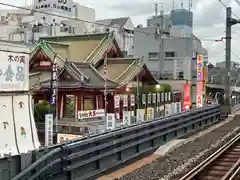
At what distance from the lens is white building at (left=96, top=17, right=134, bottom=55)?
74506mm

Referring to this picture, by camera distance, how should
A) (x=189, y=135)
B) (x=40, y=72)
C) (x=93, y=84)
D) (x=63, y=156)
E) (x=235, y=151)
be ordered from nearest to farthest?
(x=63, y=156) < (x=235, y=151) < (x=189, y=135) < (x=93, y=84) < (x=40, y=72)

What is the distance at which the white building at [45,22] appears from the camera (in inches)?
2650

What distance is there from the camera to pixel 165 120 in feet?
46.1

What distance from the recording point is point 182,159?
12.4 metres

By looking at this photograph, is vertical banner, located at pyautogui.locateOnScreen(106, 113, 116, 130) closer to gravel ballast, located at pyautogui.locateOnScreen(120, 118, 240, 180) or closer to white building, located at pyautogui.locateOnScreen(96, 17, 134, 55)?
gravel ballast, located at pyautogui.locateOnScreen(120, 118, 240, 180)

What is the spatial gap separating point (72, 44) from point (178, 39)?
3716cm

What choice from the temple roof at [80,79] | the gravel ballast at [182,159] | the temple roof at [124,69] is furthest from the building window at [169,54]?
the gravel ballast at [182,159]

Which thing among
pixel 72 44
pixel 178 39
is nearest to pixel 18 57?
pixel 72 44

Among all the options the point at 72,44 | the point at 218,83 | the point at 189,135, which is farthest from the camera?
the point at 218,83

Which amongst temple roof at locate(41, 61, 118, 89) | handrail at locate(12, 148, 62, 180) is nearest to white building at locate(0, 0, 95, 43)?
temple roof at locate(41, 61, 118, 89)

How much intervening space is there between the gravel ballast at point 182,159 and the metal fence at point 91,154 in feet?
2.12

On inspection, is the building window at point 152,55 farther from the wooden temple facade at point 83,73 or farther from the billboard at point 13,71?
the billboard at point 13,71

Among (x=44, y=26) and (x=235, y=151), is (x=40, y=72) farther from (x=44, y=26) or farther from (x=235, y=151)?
(x=44, y=26)

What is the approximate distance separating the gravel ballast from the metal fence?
2.12 ft
